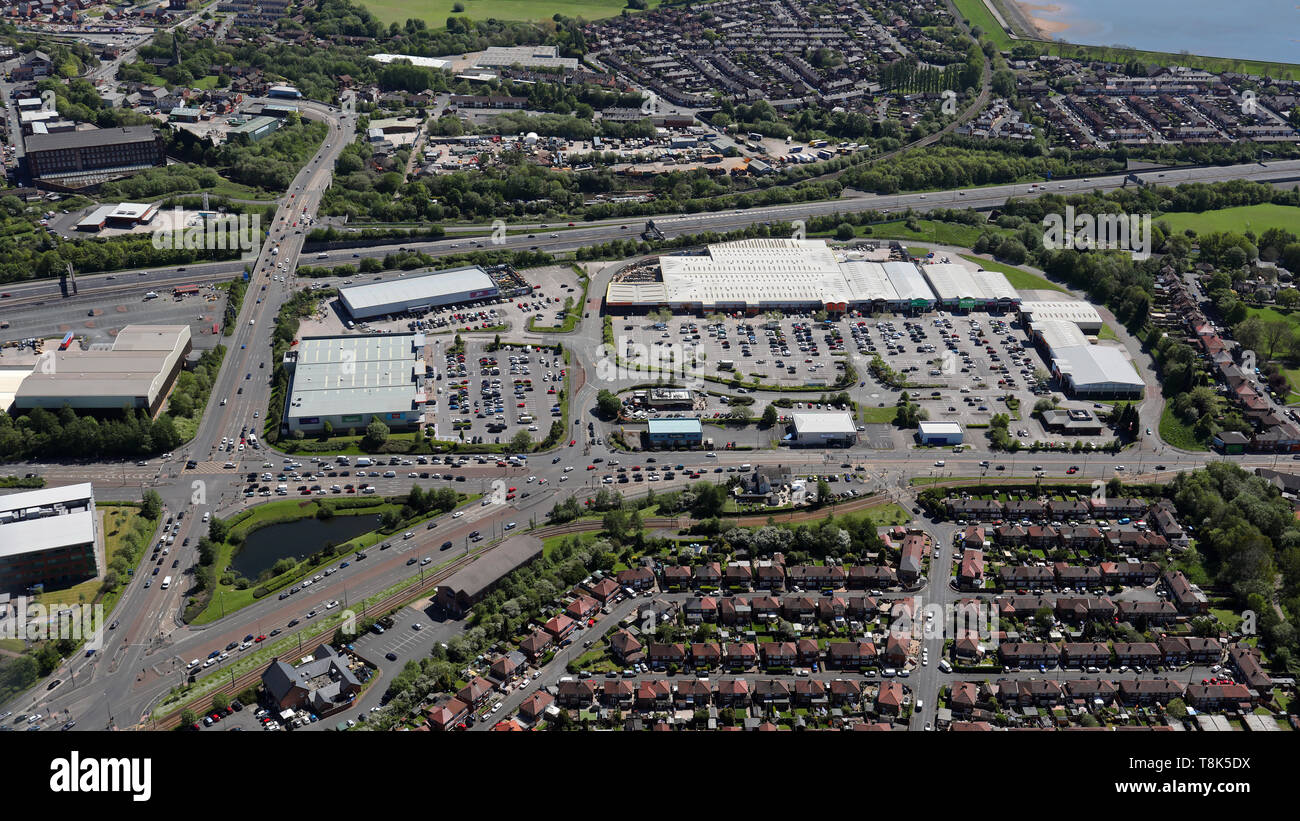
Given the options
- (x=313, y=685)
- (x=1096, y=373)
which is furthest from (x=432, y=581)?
(x=1096, y=373)

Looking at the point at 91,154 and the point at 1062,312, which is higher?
the point at 1062,312

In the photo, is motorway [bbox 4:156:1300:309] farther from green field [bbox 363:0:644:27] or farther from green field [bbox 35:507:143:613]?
green field [bbox 363:0:644:27]

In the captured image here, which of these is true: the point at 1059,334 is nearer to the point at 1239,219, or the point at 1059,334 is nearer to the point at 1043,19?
the point at 1239,219

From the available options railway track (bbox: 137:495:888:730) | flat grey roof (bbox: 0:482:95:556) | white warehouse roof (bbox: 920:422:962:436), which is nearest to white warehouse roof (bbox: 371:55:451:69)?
white warehouse roof (bbox: 920:422:962:436)

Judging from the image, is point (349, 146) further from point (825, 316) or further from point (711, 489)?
point (711, 489)

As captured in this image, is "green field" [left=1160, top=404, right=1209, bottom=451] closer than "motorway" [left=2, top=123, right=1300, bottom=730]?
No

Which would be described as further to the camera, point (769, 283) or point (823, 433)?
point (769, 283)

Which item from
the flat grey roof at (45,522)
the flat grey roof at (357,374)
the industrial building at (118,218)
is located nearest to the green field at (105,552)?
the flat grey roof at (45,522)
